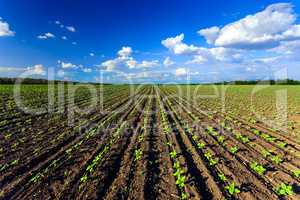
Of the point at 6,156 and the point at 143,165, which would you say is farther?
the point at 6,156

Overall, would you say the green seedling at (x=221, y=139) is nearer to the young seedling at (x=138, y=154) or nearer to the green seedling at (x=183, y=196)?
the young seedling at (x=138, y=154)

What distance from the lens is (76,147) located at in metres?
7.62

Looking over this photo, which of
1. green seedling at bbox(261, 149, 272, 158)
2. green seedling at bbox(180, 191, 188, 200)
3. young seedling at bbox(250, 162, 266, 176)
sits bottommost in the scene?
green seedling at bbox(180, 191, 188, 200)

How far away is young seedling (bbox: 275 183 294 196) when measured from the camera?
4.64m

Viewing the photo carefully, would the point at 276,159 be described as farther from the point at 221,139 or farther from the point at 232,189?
the point at 232,189

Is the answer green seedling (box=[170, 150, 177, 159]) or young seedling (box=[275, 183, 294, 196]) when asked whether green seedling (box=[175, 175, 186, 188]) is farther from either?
young seedling (box=[275, 183, 294, 196])

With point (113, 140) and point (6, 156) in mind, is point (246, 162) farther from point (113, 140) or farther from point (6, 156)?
point (6, 156)

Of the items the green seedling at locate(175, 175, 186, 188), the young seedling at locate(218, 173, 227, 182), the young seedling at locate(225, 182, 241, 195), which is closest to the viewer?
Answer: the young seedling at locate(225, 182, 241, 195)

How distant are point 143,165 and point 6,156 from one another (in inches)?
182

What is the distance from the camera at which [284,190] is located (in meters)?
4.71

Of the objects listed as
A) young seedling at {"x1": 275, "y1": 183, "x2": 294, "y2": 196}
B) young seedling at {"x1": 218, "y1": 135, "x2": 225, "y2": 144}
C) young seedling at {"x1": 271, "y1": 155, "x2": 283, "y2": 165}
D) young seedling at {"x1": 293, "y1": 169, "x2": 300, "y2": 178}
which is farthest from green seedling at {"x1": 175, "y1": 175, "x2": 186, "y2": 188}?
young seedling at {"x1": 218, "y1": 135, "x2": 225, "y2": 144}

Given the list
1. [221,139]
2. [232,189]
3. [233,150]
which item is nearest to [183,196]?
[232,189]

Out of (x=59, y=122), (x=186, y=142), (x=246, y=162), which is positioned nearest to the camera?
(x=246, y=162)

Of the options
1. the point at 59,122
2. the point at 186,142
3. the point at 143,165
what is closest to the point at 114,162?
the point at 143,165
